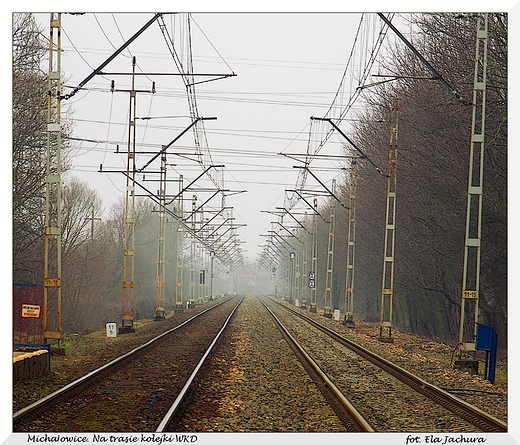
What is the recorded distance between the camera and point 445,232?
29.6 meters

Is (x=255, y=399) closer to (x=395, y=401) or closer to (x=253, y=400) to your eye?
(x=253, y=400)

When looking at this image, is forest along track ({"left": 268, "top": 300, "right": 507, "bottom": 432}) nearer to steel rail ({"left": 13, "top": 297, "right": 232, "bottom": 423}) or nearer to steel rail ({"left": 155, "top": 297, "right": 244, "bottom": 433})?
steel rail ({"left": 155, "top": 297, "right": 244, "bottom": 433})

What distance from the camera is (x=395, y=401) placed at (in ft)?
41.3

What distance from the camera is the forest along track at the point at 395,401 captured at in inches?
415

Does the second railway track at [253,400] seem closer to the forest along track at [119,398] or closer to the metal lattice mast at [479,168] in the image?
the forest along track at [119,398]

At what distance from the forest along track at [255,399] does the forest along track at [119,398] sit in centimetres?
50

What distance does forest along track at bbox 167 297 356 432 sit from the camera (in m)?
10.2

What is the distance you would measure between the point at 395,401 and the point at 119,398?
4854 millimetres

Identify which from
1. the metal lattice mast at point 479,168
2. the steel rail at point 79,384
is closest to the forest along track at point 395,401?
the metal lattice mast at point 479,168

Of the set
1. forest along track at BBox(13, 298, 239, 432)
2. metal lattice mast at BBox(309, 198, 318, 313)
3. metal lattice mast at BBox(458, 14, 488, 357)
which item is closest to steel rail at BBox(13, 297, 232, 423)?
forest along track at BBox(13, 298, 239, 432)

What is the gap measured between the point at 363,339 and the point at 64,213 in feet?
66.7

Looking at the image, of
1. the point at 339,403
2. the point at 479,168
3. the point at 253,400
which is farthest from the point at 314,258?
the point at 339,403

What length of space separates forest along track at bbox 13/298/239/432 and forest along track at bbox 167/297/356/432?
0.50m
